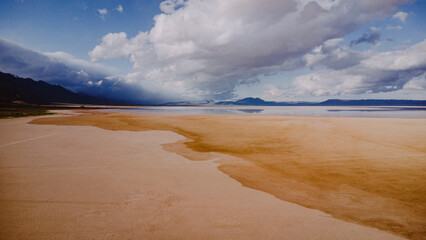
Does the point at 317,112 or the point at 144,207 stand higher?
the point at 317,112

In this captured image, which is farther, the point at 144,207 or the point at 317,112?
the point at 317,112

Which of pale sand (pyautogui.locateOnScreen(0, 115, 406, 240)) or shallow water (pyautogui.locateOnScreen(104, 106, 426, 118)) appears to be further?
shallow water (pyautogui.locateOnScreen(104, 106, 426, 118))

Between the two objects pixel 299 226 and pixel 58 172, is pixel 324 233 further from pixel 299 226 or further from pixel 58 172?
pixel 58 172

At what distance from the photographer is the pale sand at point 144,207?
13.0 feet

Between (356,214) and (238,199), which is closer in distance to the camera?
(356,214)

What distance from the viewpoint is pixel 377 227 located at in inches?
168

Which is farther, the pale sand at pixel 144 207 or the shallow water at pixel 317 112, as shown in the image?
the shallow water at pixel 317 112

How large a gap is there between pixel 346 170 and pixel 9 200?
36.4 ft

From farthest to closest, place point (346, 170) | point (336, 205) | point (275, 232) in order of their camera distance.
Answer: point (346, 170) → point (336, 205) → point (275, 232)

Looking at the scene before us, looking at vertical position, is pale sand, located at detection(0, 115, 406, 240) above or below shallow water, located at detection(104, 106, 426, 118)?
below

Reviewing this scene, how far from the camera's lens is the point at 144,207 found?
16.0ft

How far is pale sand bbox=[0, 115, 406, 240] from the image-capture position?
3.96 m

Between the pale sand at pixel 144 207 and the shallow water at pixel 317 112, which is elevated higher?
the shallow water at pixel 317 112

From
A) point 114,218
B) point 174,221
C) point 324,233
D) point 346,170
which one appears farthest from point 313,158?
point 114,218
